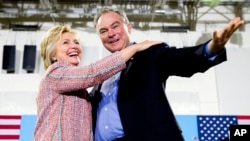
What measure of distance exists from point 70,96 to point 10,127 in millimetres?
4283

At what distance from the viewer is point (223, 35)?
102 centimetres

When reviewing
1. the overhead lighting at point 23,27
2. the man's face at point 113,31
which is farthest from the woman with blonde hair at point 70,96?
the overhead lighting at point 23,27

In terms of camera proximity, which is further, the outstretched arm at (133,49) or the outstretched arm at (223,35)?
the outstretched arm at (133,49)

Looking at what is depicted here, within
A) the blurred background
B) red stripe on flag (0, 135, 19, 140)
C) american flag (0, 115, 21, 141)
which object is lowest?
red stripe on flag (0, 135, 19, 140)

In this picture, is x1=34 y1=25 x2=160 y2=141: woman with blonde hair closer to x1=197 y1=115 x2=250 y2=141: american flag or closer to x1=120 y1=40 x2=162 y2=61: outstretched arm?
x1=120 y1=40 x2=162 y2=61: outstretched arm

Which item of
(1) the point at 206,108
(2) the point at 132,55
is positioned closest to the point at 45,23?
(1) the point at 206,108

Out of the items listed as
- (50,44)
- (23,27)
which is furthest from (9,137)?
(50,44)

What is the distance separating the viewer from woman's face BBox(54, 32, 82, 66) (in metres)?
1.45

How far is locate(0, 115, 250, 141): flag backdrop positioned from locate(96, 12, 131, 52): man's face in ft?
12.8

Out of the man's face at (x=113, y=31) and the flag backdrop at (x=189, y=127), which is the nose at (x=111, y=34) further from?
the flag backdrop at (x=189, y=127)

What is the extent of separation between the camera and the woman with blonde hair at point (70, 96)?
126cm

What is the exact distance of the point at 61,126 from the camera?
4.21 feet

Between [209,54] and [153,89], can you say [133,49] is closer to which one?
[153,89]

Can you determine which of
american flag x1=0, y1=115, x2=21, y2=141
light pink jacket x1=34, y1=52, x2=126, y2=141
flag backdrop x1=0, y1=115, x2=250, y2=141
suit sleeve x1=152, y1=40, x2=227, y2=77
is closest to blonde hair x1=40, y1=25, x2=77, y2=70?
light pink jacket x1=34, y1=52, x2=126, y2=141
